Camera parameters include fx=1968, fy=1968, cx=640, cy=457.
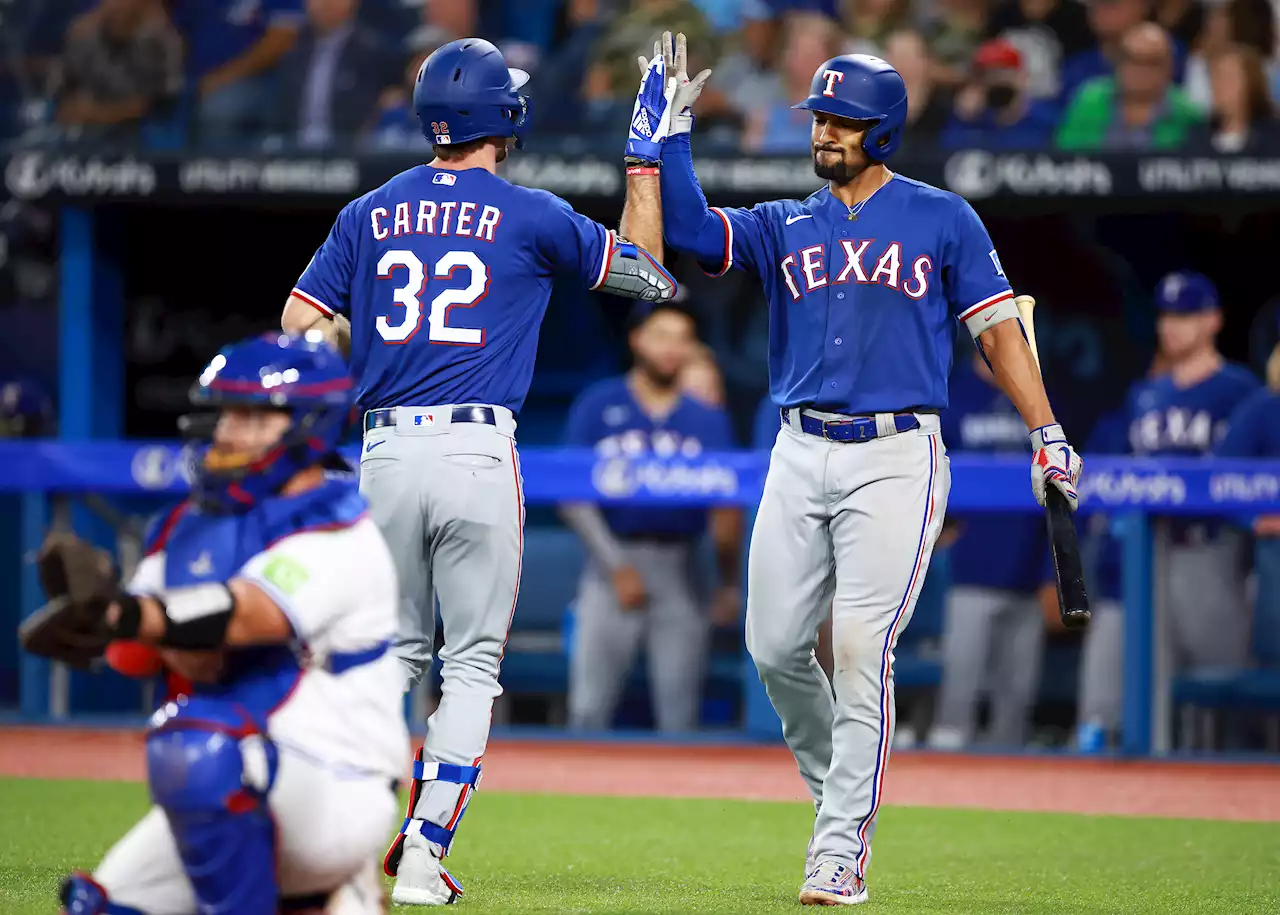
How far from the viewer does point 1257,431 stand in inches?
341

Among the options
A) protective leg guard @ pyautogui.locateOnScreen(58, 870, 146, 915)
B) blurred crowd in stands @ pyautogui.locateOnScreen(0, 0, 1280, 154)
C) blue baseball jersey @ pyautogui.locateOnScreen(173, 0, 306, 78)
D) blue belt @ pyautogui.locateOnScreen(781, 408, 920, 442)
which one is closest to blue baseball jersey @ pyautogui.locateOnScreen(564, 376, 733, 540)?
blurred crowd in stands @ pyautogui.locateOnScreen(0, 0, 1280, 154)

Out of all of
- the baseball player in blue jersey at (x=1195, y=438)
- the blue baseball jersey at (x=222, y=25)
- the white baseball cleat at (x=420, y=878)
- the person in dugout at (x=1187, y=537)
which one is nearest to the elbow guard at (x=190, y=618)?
the white baseball cleat at (x=420, y=878)

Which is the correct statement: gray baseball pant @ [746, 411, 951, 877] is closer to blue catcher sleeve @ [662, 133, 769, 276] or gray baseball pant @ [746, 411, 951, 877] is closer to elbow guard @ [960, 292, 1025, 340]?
elbow guard @ [960, 292, 1025, 340]

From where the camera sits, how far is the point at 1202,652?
8711mm

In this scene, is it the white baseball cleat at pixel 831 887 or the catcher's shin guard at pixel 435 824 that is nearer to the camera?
the catcher's shin guard at pixel 435 824

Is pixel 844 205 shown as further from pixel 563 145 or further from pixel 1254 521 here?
pixel 563 145

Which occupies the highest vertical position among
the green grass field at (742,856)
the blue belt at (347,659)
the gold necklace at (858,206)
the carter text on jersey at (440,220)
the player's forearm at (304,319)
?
the gold necklace at (858,206)

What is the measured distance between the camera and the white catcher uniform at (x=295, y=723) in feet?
10.5

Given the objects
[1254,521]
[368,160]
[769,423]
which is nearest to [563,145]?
[368,160]

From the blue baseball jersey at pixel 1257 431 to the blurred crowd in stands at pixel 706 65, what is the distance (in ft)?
5.51

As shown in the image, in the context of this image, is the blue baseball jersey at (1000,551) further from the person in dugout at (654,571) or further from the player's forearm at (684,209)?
the player's forearm at (684,209)

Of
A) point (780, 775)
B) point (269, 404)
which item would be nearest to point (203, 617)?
point (269, 404)

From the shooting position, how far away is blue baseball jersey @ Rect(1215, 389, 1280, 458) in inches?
341

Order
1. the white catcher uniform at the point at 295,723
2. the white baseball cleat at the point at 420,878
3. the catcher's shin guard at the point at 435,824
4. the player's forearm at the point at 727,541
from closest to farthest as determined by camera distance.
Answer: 1. the white catcher uniform at the point at 295,723
2. the white baseball cleat at the point at 420,878
3. the catcher's shin guard at the point at 435,824
4. the player's forearm at the point at 727,541
